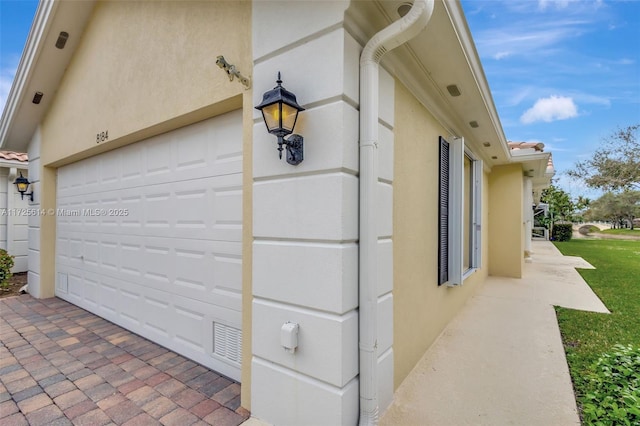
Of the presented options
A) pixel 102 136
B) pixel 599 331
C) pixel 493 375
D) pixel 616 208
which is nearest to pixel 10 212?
pixel 102 136

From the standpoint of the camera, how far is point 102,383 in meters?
2.80

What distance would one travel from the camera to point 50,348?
11.7ft

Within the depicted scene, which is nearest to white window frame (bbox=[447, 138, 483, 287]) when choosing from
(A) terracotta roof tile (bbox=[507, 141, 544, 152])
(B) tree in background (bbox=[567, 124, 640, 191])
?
(A) terracotta roof tile (bbox=[507, 141, 544, 152])

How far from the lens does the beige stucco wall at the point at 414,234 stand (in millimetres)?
2671

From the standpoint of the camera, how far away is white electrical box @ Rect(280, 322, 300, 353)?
2.00 metres

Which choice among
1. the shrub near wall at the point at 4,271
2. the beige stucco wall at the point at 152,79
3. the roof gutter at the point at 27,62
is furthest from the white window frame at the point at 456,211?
the shrub near wall at the point at 4,271

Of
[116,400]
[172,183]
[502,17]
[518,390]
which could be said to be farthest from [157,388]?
[502,17]

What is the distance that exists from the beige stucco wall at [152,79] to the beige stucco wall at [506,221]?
294 inches

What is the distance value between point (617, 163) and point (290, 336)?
19.5m

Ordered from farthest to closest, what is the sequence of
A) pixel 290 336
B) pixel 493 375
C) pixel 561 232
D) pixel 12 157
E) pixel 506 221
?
pixel 561 232 → pixel 12 157 → pixel 506 221 → pixel 493 375 → pixel 290 336

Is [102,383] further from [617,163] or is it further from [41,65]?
[617,163]

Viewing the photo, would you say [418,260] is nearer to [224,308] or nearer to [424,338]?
[424,338]

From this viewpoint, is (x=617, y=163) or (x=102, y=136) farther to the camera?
(x=617, y=163)

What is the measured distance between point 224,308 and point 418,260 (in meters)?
2.05
